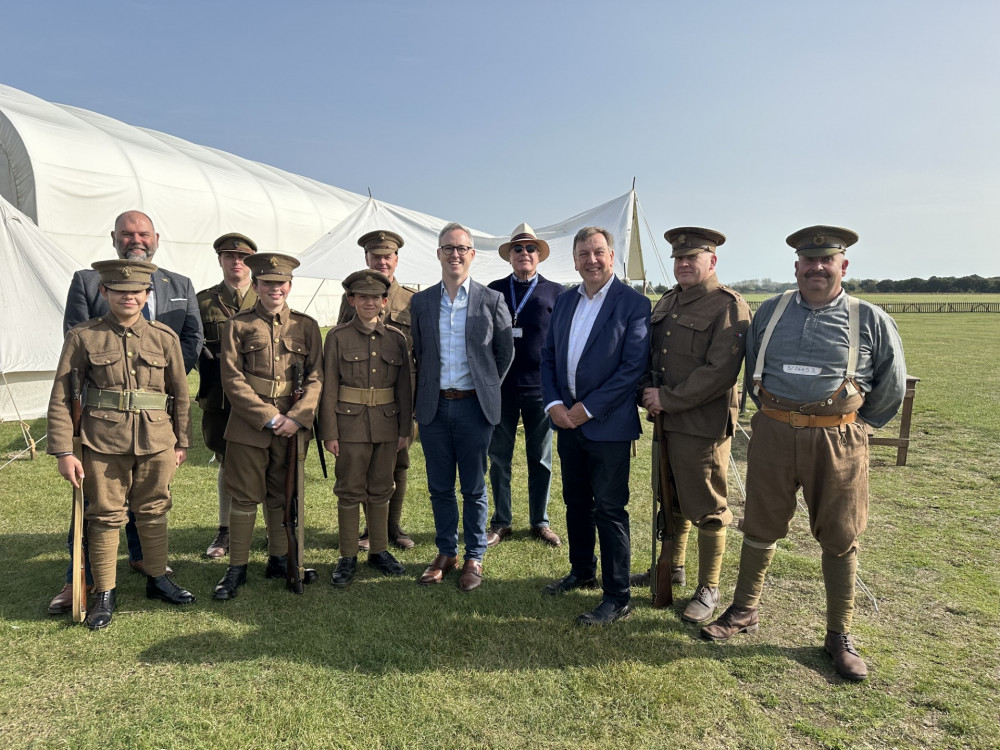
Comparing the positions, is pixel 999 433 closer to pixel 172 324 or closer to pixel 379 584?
pixel 379 584

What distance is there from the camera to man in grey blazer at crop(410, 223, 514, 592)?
3996 mm

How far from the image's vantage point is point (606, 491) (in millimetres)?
3602

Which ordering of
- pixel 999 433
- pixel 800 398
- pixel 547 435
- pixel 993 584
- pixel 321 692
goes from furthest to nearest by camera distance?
pixel 999 433, pixel 547 435, pixel 993 584, pixel 800 398, pixel 321 692

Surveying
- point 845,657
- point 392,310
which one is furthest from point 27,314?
point 845,657

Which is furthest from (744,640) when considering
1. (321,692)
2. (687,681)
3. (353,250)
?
(353,250)

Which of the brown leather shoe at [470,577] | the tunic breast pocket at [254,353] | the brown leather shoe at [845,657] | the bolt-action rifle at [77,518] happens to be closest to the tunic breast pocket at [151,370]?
the bolt-action rifle at [77,518]

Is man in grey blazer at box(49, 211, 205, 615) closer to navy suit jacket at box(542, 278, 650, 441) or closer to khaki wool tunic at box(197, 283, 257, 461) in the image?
khaki wool tunic at box(197, 283, 257, 461)

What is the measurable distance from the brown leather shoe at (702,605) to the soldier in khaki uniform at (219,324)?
3.20 m

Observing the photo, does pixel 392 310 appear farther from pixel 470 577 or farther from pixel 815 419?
pixel 815 419

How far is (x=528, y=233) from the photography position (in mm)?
4992

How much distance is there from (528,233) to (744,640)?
322 cm

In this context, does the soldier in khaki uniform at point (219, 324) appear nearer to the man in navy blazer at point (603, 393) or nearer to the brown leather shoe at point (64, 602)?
the brown leather shoe at point (64, 602)

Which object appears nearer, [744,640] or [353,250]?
[744,640]

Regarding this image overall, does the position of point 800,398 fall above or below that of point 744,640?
above
